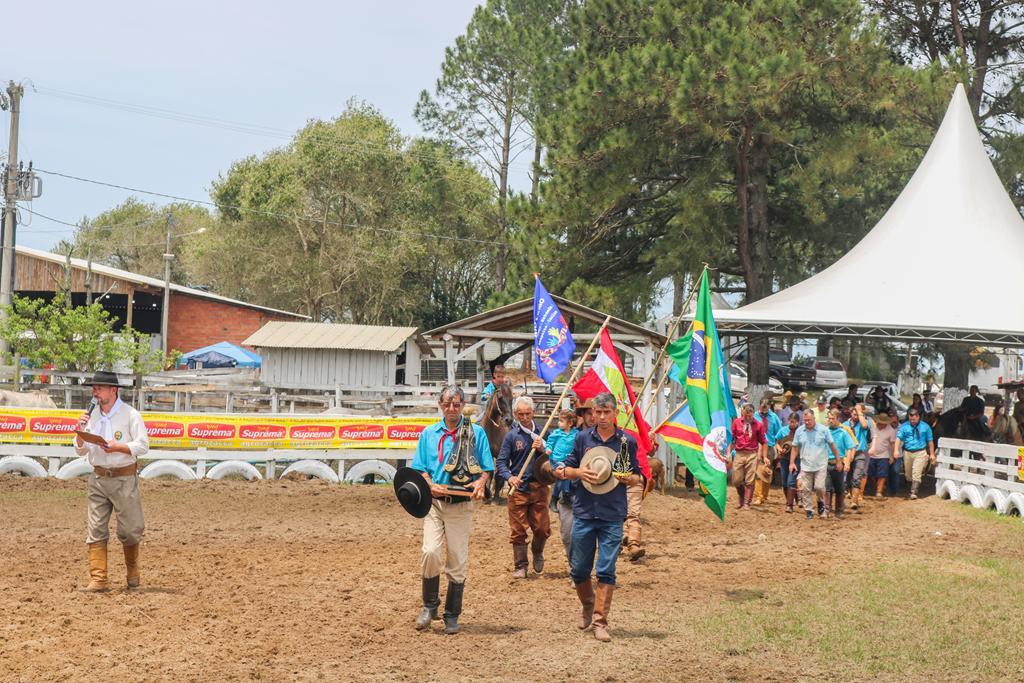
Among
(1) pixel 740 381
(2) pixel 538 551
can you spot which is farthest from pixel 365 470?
(1) pixel 740 381

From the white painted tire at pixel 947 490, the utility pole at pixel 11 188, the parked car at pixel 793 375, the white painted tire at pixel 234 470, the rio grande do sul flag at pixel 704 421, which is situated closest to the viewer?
the rio grande do sul flag at pixel 704 421

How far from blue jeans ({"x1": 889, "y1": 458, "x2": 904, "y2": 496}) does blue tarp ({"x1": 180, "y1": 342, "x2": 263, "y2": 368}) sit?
85.0ft

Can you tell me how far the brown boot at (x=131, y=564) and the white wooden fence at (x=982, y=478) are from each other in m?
13.0

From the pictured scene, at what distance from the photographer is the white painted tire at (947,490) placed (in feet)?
64.3

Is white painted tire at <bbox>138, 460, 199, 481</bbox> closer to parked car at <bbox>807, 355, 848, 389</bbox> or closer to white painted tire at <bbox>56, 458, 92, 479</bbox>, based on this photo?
white painted tire at <bbox>56, 458, 92, 479</bbox>

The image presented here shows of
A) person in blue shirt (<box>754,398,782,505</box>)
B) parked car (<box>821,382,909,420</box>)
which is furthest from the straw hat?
parked car (<box>821,382,909,420</box>)

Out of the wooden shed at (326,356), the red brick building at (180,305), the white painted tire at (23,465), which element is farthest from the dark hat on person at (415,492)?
the red brick building at (180,305)

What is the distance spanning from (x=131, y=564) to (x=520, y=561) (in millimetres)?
3684

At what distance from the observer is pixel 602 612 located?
345 inches

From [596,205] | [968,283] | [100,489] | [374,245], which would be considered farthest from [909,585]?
[374,245]

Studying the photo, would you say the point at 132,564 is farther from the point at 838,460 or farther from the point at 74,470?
the point at 838,460

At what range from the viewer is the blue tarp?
1641 inches

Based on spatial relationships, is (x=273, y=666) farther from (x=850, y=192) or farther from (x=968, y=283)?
(x=850, y=192)

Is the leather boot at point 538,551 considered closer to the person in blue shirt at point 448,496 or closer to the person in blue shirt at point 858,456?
the person in blue shirt at point 448,496
